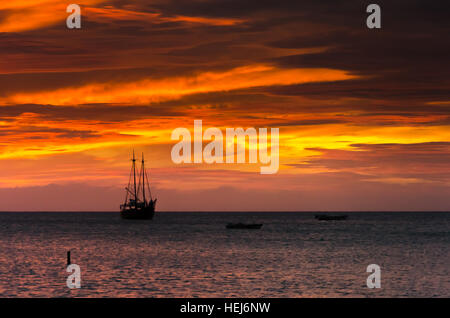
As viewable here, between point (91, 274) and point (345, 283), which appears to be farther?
point (91, 274)

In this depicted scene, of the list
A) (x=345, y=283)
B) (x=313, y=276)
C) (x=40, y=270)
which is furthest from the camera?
(x=40, y=270)

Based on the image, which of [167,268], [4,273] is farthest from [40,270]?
[167,268]
